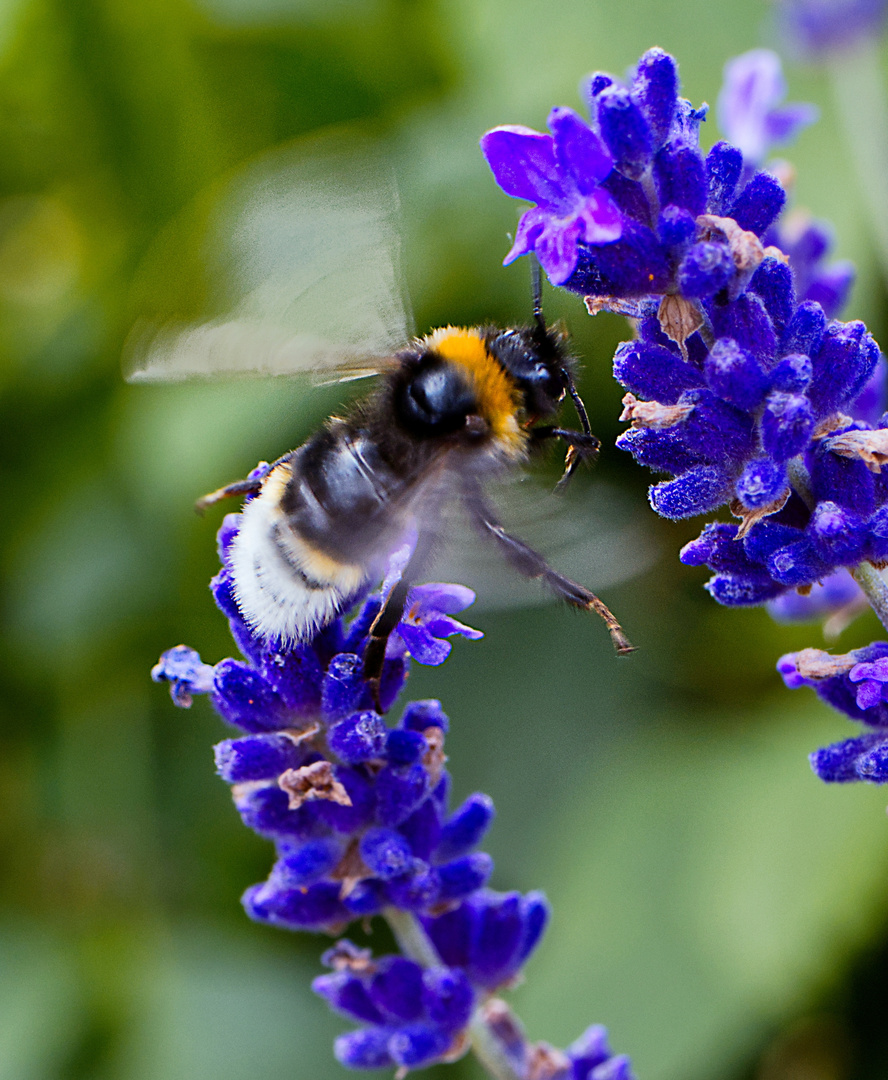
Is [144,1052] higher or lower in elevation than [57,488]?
lower

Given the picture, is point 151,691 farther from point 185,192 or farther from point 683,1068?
point 683,1068

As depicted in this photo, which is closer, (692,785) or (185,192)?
(692,785)

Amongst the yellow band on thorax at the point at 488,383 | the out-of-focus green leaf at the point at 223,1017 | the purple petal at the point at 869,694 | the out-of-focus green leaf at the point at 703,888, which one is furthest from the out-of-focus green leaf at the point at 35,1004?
the purple petal at the point at 869,694

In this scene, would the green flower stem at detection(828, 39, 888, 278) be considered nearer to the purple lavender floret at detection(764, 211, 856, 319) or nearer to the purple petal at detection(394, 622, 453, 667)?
the purple lavender floret at detection(764, 211, 856, 319)

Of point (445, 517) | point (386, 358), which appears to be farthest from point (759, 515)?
point (386, 358)

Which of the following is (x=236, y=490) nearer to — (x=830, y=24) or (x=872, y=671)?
(x=872, y=671)

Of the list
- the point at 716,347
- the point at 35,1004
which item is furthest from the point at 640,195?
the point at 35,1004
